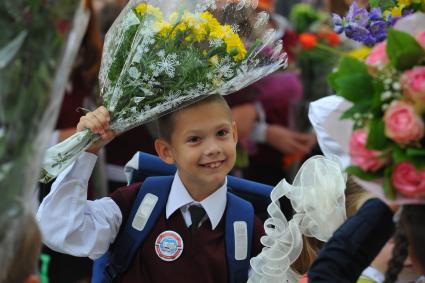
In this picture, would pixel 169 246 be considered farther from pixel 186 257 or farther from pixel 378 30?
pixel 378 30

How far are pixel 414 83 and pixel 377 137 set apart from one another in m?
0.16

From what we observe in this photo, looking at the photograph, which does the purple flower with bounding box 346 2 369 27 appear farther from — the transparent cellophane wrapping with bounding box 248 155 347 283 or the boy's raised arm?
the boy's raised arm

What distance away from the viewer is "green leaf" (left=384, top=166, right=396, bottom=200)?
2.04 meters

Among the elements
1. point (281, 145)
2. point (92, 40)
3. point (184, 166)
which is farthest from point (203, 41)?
point (281, 145)

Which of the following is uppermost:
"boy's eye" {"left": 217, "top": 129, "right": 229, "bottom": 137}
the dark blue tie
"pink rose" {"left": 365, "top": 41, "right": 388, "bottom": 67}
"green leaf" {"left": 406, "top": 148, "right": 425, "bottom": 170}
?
"pink rose" {"left": 365, "top": 41, "right": 388, "bottom": 67}

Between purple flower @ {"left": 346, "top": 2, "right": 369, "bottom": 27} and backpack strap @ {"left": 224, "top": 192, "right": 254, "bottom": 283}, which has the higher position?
purple flower @ {"left": 346, "top": 2, "right": 369, "bottom": 27}

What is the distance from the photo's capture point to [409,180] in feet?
6.57

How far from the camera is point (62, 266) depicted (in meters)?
5.25

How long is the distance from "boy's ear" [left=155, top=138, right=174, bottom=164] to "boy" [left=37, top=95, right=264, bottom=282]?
38mm

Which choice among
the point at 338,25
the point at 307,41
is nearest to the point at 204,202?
the point at 338,25

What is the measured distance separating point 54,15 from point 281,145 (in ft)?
15.5

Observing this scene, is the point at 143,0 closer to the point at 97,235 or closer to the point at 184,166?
the point at 184,166

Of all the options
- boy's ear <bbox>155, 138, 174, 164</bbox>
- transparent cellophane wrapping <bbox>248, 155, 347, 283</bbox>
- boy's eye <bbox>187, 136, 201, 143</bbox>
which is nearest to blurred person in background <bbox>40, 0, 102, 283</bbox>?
boy's ear <bbox>155, 138, 174, 164</bbox>

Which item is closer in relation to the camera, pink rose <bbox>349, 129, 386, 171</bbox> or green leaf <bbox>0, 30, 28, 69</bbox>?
green leaf <bbox>0, 30, 28, 69</bbox>
